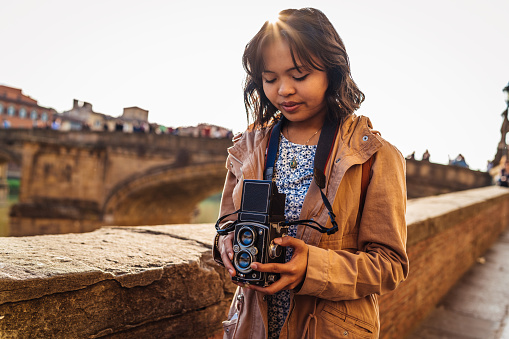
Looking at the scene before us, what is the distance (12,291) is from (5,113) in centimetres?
5760

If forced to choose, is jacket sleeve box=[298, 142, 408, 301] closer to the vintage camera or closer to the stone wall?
the vintage camera

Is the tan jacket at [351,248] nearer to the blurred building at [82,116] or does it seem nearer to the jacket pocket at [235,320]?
the jacket pocket at [235,320]

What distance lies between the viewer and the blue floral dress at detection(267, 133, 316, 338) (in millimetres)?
1141

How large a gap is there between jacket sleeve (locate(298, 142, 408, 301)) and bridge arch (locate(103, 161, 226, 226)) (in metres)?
14.1

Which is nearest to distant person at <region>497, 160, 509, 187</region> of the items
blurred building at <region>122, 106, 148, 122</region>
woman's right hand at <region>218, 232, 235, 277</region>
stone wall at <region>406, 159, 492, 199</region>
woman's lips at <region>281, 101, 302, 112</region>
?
stone wall at <region>406, 159, 492, 199</region>

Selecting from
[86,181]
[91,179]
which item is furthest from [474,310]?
[86,181]

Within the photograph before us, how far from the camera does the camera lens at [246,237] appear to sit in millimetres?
981

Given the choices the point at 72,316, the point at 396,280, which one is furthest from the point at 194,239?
the point at 396,280

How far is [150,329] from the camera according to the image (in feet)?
4.70

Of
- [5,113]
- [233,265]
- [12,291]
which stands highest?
[5,113]

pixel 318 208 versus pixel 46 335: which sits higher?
pixel 318 208

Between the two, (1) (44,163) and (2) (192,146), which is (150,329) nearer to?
(2) (192,146)

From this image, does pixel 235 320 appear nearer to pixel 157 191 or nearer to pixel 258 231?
pixel 258 231

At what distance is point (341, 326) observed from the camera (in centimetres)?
104
